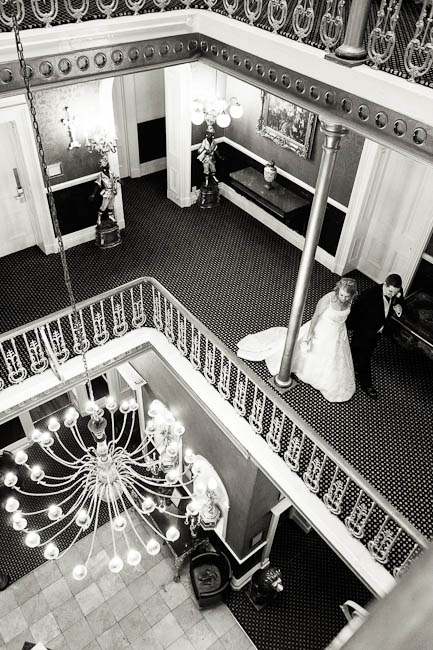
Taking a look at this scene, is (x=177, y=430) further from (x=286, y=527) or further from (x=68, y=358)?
(x=286, y=527)

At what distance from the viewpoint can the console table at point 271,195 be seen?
30.0 ft

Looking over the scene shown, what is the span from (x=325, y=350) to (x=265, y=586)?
457 cm

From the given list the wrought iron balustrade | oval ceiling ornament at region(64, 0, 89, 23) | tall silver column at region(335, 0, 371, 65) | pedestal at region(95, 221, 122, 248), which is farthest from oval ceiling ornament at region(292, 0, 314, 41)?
pedestal at region(95, 221, 122, 248)

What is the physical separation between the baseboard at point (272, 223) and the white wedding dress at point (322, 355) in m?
2.08

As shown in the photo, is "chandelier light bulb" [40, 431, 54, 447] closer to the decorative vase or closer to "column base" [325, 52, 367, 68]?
"column base" [325, 52, 367, 68]

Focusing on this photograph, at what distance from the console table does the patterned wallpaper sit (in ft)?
8.75

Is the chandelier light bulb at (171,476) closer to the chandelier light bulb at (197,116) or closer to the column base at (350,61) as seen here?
the column base at (350,61)

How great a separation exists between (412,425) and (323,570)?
13.8ft

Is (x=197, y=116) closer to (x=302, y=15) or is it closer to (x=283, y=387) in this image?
(x=302, y=15)

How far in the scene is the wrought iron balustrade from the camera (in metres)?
4.14

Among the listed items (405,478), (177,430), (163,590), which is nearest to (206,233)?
(177,430)

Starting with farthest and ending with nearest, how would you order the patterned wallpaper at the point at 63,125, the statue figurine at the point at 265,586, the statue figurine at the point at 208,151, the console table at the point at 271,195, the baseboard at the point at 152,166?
the baseboard at the point at 152,166
the statue figurine at the point at 208,151
the console table at the point at 271,195
the statue figurine at the point at 265,586
the patterned wallpaper at the point at 63,125

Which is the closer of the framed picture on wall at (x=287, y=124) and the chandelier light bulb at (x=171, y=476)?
the chandelier light bulb at (x=171, y=476)

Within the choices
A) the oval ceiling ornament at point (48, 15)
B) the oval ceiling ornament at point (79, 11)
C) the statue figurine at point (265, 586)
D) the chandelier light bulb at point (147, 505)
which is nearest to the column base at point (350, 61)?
the oval ceiling ornament at point (79, 11)
